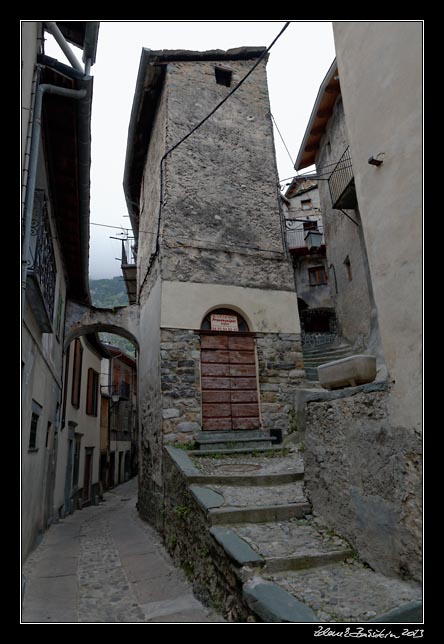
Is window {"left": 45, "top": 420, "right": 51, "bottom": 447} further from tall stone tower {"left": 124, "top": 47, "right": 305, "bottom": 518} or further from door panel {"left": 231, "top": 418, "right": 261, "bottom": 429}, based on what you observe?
door panel {"left": 231, "top": 418, "right": 261, "bottom": 429}

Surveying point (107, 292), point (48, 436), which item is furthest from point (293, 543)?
point (107, 292)

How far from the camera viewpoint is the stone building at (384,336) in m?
2.70

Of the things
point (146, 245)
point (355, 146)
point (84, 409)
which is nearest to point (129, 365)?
point (84, 409)

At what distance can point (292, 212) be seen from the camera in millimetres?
22219

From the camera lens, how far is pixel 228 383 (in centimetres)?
734

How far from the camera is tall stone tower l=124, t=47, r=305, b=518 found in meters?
7.11

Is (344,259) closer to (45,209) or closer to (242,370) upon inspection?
(242,370)

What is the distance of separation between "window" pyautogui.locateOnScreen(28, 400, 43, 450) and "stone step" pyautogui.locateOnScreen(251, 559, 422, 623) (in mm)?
3707

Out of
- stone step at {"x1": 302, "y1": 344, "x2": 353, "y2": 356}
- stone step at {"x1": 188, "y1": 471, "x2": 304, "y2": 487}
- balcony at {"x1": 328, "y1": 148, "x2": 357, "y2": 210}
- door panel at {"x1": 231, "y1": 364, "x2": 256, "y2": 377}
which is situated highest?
balcony at {"x1": 328, "y1": 148, "x2": 357, "y2": 210}

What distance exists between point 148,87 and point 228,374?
6619 millimetres

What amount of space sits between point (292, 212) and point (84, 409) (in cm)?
1459

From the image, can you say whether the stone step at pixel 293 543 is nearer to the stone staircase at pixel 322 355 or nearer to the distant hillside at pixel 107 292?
the stone staircase at pixel 322 355

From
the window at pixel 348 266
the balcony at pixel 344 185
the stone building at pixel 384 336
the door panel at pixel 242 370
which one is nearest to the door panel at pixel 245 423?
the door panel at pixel 242 370

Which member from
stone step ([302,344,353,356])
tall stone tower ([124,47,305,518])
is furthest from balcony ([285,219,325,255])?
tall stone tower ([124,47,305,518])
